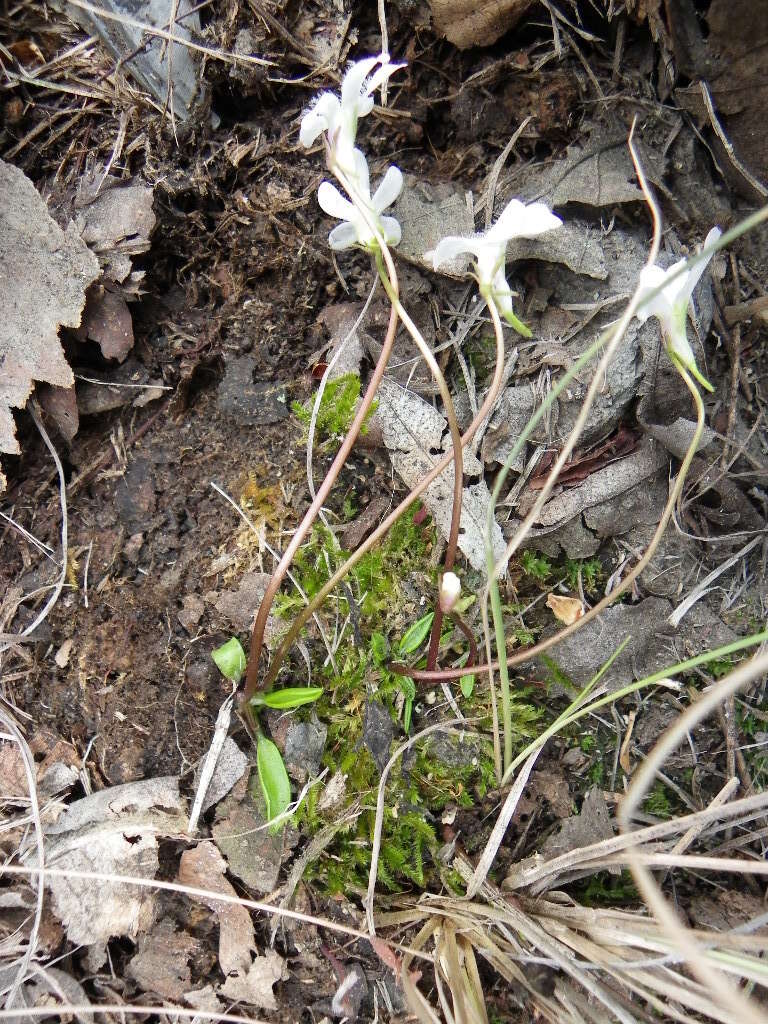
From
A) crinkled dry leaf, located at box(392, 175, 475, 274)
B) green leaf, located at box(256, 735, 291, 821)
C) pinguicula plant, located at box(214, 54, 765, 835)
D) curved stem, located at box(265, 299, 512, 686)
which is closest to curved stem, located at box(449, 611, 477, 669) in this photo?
pinguicula plant, located at box(214, 54, 765, 835)

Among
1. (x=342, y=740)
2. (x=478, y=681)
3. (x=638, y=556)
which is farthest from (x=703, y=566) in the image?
(x=342, y=740)

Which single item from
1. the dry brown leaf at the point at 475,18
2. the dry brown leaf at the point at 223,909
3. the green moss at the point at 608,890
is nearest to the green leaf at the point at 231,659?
the dry brown leaf at the point at 223,909

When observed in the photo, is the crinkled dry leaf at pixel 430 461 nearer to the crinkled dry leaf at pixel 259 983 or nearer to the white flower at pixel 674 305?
the white flower at pixel 674 305

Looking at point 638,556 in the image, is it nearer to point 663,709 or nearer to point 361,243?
point 663,709

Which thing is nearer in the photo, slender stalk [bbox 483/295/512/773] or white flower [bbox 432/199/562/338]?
slender stalk [bbox 483/295/512/773]

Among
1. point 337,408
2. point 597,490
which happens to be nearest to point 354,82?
point 337,408

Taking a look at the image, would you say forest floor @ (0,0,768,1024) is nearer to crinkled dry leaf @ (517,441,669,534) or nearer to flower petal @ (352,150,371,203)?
crinkled dry leaf @ (517,441,669,534)

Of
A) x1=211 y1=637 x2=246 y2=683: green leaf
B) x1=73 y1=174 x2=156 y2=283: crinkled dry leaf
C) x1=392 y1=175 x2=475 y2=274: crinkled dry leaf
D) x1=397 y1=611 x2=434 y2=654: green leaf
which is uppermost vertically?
x1=73 y1=174 x2=156 y2=283: crinkled dry leaf
